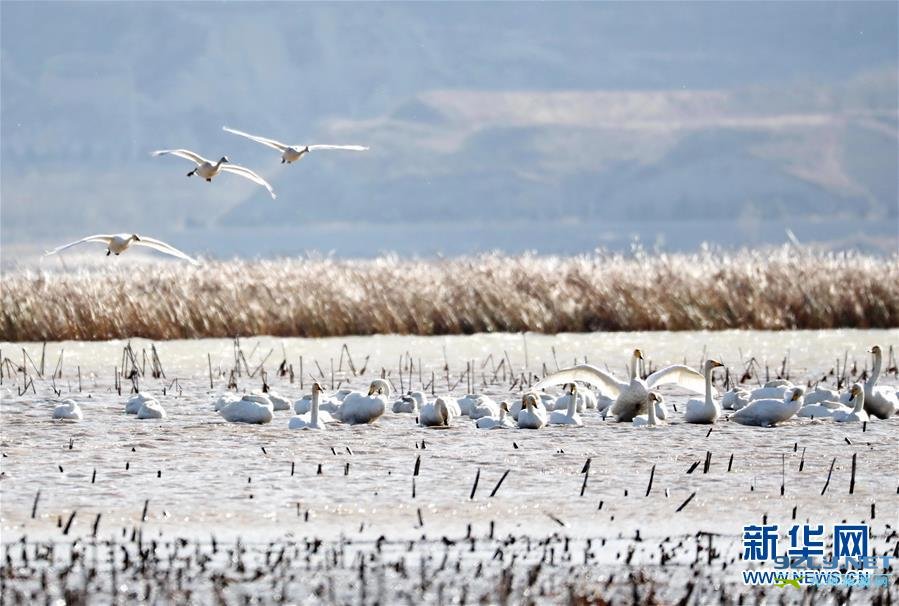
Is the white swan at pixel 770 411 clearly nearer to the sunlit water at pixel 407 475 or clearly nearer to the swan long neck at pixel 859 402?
the sunlit water at pixel 407 475

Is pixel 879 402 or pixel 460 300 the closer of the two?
pixel 879 402

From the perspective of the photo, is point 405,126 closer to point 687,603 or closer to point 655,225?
point 655,225

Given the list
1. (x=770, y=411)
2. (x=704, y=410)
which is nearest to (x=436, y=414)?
(x=704, y=410)

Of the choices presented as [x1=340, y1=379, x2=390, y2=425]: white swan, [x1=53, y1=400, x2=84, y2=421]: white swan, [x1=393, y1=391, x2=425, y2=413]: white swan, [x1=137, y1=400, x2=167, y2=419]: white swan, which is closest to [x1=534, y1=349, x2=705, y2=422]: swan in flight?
[x1=393, y1=391, x2=425, y2=413]: white swan

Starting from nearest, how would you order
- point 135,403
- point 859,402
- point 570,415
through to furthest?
1. point 570,415
2. point 859,402
3. point 135,403

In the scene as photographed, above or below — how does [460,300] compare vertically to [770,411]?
above

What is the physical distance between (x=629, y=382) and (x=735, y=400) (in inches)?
28.9

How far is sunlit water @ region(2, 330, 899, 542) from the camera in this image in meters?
6.73

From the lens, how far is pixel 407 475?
7809mm

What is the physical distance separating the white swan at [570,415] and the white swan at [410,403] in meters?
1.07

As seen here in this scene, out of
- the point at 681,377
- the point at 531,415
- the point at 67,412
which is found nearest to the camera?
the point at 531,415

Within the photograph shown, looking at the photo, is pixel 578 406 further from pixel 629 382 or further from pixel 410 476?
pixel 410 476

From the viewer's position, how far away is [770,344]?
17.1 m

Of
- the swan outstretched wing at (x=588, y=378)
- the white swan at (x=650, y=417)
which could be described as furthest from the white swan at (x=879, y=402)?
the swan outstretched wing at (x=588, y=378)
